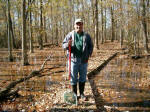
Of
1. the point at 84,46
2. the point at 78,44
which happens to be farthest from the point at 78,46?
the point at 84,46

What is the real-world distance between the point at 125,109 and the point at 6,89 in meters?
3.80

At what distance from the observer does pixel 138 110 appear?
4.06 m

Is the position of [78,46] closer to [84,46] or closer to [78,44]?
[78,44]

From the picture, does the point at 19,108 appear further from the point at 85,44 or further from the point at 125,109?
the point at 125,109

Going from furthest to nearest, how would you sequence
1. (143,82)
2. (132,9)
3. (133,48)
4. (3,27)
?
1. (3,27)
2. (132,9)
3. (133,48)
4. (143,82)

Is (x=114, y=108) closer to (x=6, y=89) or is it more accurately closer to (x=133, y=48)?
(x=6, y=89)

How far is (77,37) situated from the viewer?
12.6ft

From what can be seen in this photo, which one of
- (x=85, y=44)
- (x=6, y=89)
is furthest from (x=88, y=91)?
(x=6, y=89)

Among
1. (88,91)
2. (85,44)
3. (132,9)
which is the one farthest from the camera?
(132,9)

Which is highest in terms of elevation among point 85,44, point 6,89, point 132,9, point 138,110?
point 132,9

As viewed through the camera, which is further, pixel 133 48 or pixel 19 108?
pixel 133 48

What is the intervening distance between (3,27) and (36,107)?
116ft

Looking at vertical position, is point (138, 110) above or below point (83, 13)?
below

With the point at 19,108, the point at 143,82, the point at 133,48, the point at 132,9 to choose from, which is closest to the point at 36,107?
the point at 19,108
